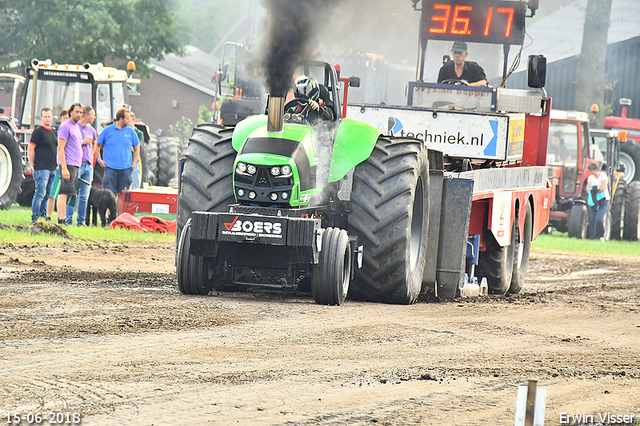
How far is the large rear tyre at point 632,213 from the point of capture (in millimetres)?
23438

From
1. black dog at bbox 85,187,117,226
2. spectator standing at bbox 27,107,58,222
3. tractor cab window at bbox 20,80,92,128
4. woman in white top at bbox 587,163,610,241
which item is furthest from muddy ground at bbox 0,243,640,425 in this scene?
woman in white top at bbox 587,163,610,241

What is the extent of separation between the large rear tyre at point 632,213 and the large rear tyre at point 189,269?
17.3 metres

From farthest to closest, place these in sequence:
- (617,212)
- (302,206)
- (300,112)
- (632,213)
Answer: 1. (617,212)
2. (632,213)
3. (300,112)
4. (302,206)

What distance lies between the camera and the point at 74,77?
1948 cm

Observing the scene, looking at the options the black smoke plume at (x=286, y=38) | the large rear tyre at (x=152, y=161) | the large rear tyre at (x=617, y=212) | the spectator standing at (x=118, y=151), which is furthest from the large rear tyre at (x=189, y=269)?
the large rear tyre at (x=617, y=212)

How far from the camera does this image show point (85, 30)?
28.3 meters

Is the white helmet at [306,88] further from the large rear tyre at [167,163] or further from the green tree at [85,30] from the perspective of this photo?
the green tree at [85,30]

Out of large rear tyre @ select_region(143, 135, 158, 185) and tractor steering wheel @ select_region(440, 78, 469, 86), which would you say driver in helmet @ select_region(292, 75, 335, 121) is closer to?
tractor steering wheel @ select_region(440, 78, 469, 86)

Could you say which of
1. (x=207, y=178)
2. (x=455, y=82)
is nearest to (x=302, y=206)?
(x=207, y=178)

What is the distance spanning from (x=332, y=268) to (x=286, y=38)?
1.98 m

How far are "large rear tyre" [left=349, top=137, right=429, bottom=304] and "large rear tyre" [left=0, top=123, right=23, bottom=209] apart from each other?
426 inches

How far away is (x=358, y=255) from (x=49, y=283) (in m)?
2.82

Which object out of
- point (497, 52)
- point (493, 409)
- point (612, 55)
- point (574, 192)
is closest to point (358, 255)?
point (493, 409)

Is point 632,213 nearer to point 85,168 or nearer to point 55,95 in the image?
point 55,95
